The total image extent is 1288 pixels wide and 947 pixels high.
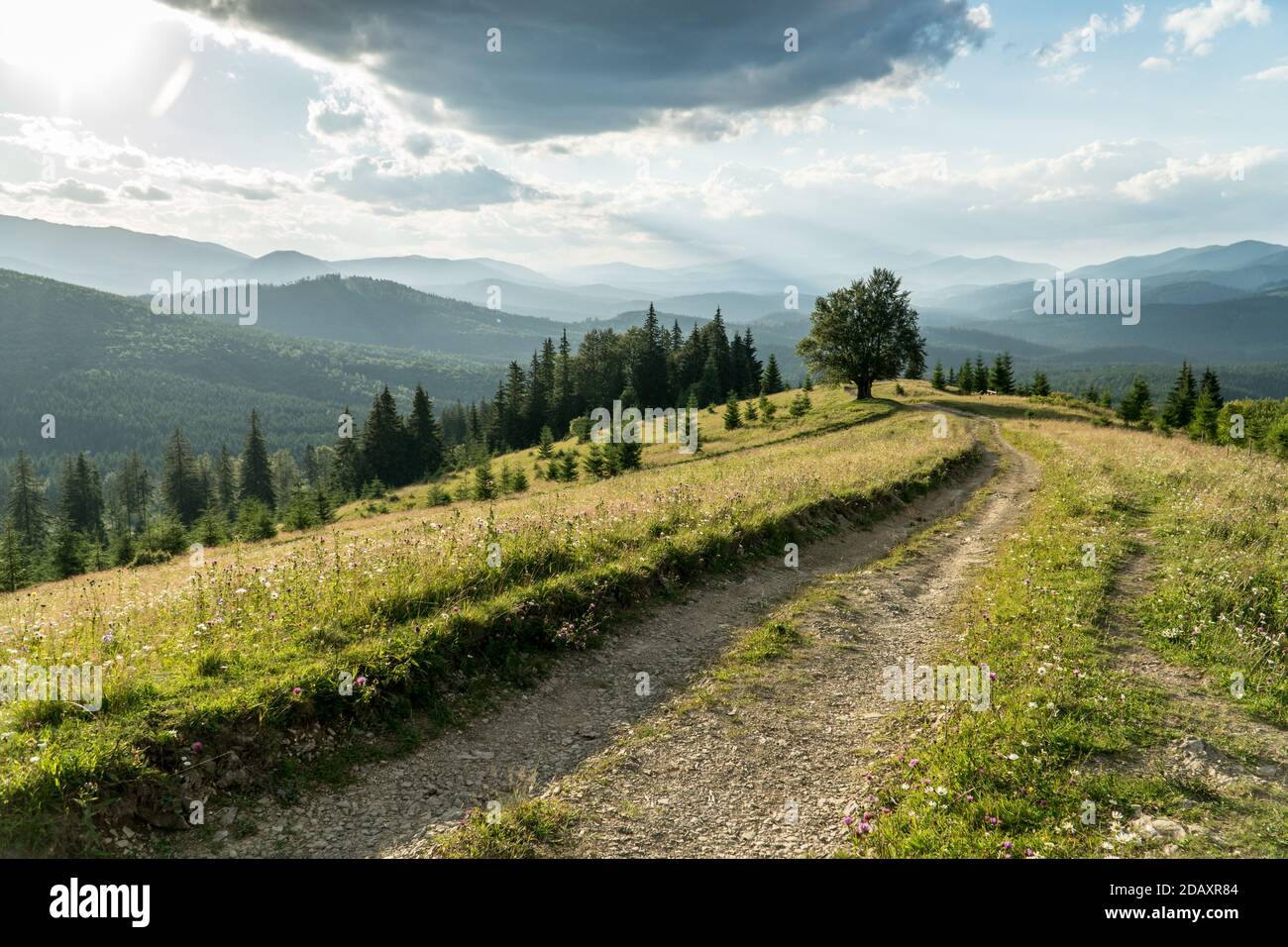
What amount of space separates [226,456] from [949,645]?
118539 millimetres

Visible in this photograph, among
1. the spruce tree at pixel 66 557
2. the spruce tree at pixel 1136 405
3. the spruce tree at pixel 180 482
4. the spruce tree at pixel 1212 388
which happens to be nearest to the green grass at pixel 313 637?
the spruce tree at pixel 66 557

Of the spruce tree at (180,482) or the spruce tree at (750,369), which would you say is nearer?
the spruce tree at (180,482)

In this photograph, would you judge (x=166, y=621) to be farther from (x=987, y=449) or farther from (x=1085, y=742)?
(x=987, y=449)

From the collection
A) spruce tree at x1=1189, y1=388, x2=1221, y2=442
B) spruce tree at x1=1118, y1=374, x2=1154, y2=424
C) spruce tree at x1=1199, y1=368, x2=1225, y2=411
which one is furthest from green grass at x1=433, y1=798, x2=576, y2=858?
spruce tree at x1=1199, y1=368, x2=1225, y2=411

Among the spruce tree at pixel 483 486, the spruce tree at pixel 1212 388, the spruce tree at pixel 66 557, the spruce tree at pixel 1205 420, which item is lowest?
the spruce tree at pixel 66 557

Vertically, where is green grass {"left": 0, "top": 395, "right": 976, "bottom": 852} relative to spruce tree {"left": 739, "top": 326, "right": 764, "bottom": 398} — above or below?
below

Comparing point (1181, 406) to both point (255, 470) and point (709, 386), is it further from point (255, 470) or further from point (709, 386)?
point (255, 470)

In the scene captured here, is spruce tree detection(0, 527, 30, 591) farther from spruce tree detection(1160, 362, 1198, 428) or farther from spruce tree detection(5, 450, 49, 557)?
spruce tree detection(1160, 362, 1198, 428)

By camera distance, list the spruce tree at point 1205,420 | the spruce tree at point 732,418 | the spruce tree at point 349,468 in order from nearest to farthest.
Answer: the spruce tree at point 1205,420 < the spruce tree at point 732,418 < the spruce tree at point 349,468

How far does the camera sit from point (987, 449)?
36938 mm

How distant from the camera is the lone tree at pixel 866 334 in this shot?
206 feet

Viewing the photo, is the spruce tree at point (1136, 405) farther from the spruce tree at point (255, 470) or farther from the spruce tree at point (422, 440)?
the spruce tree at point (255, 470)

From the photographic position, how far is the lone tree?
62906 millimetres

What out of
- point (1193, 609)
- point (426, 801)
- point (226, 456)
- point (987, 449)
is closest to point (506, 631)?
point (426, 801)
